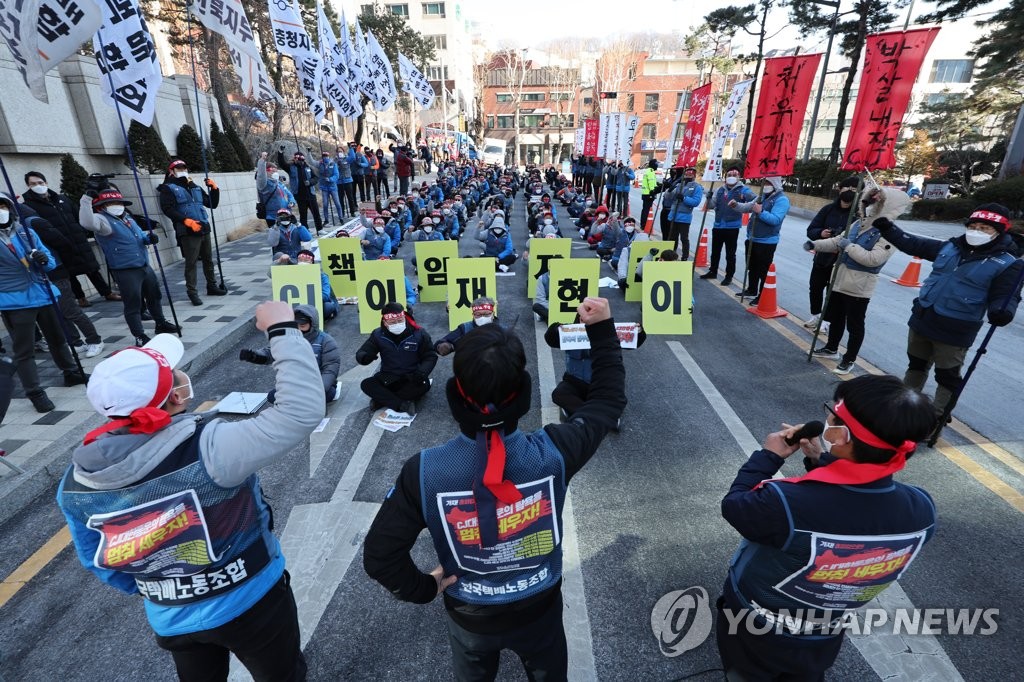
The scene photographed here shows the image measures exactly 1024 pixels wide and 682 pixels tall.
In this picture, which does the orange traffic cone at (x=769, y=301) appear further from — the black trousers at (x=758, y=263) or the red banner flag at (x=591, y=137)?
the red banner flag at (x=591, y=137)

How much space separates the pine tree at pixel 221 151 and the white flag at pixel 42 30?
10.2 m

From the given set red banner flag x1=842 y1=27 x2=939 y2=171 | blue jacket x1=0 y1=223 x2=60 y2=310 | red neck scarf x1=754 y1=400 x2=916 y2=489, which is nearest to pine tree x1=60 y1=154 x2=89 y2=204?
blue jacket x1=0 y1=223 x2=60 y2=310

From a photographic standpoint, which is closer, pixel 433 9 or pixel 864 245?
pixel 864 245

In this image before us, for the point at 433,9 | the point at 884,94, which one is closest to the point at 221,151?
the point at 884,94

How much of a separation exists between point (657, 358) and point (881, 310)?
4970 mm

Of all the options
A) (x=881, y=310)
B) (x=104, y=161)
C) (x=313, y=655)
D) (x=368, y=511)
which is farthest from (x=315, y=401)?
(x=104, y=161)

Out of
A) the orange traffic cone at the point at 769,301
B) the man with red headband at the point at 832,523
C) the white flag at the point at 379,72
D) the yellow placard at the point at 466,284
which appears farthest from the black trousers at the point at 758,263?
the white flag at the point at 379,72

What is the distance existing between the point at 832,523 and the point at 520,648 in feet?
3.99

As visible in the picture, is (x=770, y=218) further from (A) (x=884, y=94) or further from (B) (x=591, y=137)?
(B) (x=591, y=137)

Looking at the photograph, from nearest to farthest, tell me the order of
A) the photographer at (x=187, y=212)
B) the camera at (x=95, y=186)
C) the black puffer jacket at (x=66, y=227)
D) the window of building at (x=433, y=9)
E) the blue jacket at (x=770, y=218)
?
the camera at (x=95, y=186)
the black puffer jacket at (x=66, y=227)
the photographer at (x=187, y=212)
the blue jacket at (x=770, y=218)
the window of building at (x=433, y=9)

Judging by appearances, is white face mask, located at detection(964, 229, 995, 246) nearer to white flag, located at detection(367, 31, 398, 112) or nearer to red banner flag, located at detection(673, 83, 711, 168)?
red banner flag, located at detection(673, 83, 711, 168)

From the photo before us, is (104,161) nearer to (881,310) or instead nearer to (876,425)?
(876,425)

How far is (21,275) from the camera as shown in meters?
5.03

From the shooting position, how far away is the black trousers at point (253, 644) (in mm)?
1917
